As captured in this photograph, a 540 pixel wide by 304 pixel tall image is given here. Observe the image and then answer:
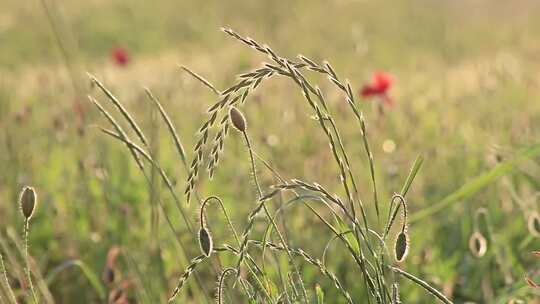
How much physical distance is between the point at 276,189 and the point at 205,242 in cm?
14

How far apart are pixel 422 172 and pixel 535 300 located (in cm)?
135

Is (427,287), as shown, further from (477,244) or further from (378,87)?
(378,87)

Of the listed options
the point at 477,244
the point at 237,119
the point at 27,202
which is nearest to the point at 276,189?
the point at 237,119

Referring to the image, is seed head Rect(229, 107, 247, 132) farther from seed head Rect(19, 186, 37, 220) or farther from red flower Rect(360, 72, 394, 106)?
red flower Rect(360, 72, 394, 106)

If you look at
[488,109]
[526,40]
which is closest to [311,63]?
[488,109]

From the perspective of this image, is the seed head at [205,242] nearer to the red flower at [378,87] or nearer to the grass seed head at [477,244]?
the grass seed head at [477,244]

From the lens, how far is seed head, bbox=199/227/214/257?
1.17 meters

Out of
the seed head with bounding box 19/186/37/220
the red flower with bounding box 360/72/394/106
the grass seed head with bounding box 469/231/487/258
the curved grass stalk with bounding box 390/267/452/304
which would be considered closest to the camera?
the curved grass stalk with bounding box 390/267/452/304

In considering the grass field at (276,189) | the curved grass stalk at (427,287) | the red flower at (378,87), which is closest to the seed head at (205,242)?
the grass field at (276,189)

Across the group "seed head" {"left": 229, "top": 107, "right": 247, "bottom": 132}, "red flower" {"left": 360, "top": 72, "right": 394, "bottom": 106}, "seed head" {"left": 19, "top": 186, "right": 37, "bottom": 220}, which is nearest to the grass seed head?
→ "seed head" {"left": 229, "top": 107, "right": 247, "bottom": 132}

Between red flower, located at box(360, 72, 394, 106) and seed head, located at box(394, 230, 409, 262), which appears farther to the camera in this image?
red flower, located at box(360, 72, 394, 106)

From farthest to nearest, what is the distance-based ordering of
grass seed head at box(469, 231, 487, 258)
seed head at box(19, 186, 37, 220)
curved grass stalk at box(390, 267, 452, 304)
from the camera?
grass seed head at box(469, 231, 487, 258) → seed head at box(19, 186, 37, 220) → curved grass stalk at box(390, 267, 452, 304)

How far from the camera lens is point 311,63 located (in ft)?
3.64

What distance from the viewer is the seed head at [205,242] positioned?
3.85 feet
